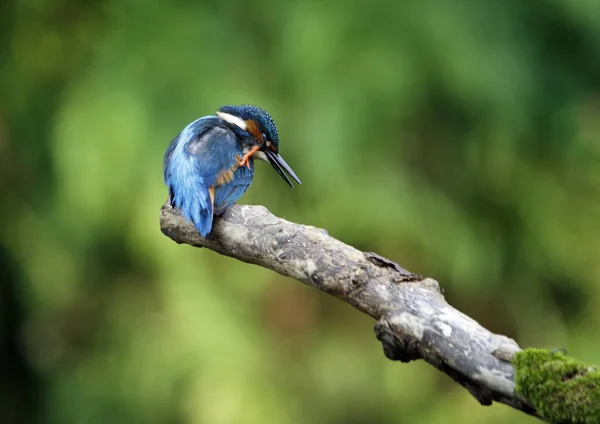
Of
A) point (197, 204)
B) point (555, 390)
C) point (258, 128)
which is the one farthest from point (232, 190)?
point (555, 390)

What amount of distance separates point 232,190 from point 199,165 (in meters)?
0.11

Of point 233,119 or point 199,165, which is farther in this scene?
point 233,119

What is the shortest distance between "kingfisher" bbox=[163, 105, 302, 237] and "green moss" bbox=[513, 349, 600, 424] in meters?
0.74

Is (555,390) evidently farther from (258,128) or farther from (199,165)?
(258,128)

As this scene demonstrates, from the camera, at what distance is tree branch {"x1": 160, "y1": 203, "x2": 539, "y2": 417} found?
127 cm

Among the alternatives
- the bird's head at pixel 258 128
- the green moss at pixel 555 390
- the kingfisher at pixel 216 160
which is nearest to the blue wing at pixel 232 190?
the kingfisher at pixel 216 160

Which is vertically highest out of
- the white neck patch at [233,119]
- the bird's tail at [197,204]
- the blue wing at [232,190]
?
the white neck patch at [233,119]

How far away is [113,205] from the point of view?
380 centimetres

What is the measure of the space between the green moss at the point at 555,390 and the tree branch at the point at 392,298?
0.09ft

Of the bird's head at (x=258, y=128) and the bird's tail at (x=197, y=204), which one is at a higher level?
the bird's head at (x=258, y=128)

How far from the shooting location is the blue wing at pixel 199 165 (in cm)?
184

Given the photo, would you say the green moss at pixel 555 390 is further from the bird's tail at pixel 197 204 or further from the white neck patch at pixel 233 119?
the white neck patch at pixel 233 119

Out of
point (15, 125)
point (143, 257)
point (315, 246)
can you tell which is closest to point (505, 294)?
point (143, 257)

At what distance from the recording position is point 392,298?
139cm
